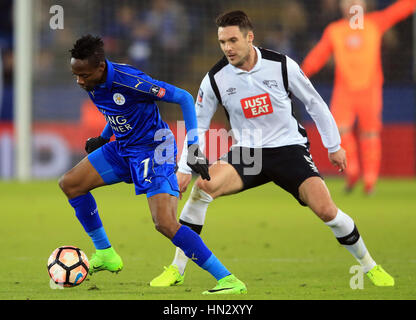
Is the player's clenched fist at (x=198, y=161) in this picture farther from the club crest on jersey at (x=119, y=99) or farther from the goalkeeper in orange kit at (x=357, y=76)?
the goalkeeper in orange kit at (x=357, y=76)

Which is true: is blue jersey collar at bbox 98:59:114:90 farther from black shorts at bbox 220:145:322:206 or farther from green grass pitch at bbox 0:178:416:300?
green grass pitch at bbox 0:178:416:300

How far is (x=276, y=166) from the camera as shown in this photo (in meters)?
6.44

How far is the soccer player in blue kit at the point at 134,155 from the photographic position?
18.9 ft

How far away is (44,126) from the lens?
17.7 m

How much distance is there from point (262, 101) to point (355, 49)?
938 centimetres

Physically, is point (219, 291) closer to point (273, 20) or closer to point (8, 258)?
point (8, 258)

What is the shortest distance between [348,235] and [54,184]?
38.4 feet

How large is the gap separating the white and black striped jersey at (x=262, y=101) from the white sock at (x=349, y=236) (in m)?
0.53

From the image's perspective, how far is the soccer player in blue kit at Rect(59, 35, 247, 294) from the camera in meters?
5.76

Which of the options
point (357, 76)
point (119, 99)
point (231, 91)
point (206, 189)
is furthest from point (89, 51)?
point (357, 76)

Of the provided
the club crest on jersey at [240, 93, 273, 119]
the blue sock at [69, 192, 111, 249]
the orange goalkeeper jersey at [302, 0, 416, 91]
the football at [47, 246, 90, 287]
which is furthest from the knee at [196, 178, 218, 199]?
the orange goalkeeper jersey at [302, 0, 416, 91]

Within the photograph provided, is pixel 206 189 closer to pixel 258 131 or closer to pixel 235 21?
pixel 258 131

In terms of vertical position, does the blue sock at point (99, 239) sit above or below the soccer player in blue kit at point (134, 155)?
below

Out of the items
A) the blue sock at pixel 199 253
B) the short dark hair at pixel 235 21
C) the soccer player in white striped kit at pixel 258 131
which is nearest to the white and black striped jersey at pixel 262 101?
the soccer player in white striped kit at pixel 258 131
